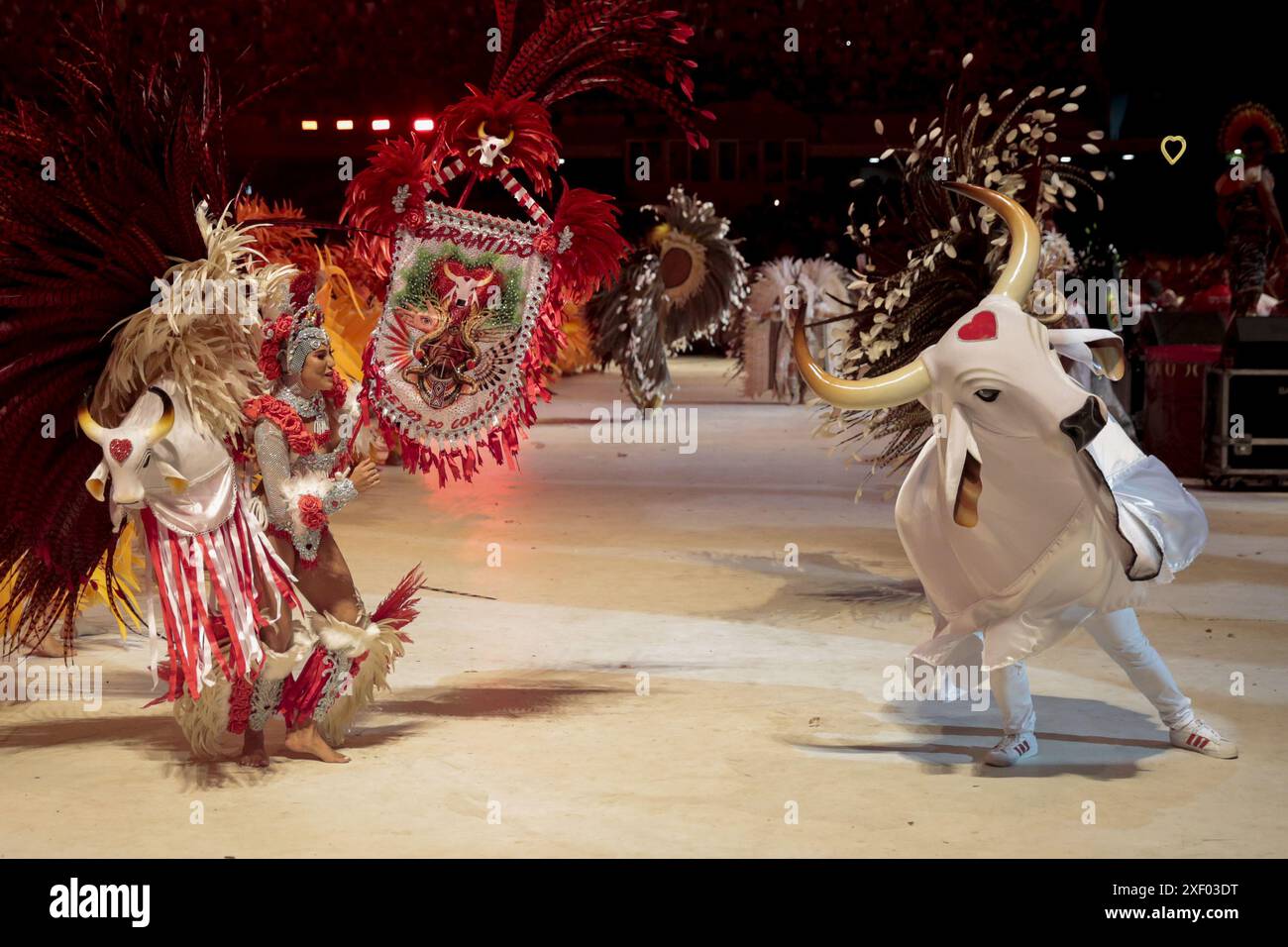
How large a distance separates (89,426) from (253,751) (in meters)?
1.04

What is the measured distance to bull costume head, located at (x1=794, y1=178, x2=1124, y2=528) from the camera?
13.4ft

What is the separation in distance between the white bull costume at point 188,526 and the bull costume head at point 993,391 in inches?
64.1

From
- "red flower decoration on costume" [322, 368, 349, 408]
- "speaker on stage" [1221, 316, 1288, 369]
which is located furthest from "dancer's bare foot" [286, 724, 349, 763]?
"speaker on stage" [1221, 316, 1288, 369]

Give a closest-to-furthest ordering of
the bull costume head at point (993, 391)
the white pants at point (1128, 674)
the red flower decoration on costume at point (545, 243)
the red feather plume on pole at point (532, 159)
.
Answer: the bull costume head at point (993, 391) < the white pants at point (1128, 674) < the red feather plume on pole at point (532, 159) < the red flower decoration on costume at point (545, 243)

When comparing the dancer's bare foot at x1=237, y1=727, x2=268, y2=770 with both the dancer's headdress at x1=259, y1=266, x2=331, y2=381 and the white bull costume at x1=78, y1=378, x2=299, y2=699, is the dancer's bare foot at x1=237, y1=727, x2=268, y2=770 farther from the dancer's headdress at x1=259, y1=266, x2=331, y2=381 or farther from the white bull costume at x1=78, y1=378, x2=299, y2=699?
the dancer's headdress at x1=259, y1=266, x2=331, y2=381

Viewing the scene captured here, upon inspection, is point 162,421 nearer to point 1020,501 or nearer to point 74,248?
point 74,248

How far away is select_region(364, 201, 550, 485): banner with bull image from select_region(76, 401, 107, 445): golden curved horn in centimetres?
90

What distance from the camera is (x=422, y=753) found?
4602 mm

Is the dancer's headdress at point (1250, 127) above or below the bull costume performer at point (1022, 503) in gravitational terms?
above

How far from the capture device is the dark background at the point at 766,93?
63.9ft

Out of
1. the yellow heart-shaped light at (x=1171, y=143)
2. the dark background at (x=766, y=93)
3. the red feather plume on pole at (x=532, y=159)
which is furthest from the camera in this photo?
the dark background at (x=766, y=93)

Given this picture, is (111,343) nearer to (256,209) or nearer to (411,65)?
(256,209)

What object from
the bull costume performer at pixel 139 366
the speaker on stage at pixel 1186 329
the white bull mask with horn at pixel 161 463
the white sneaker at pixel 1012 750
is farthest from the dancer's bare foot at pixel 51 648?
the speaker on stage at pixel 1186 329

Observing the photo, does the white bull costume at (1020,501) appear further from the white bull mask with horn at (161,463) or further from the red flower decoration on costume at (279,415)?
the white bull mask with horn at (161,463)
